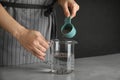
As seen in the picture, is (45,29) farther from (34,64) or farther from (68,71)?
(68,71)

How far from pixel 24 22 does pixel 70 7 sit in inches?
8.9

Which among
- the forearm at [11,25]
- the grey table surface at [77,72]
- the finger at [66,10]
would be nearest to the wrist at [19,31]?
the forearm at [11,25]

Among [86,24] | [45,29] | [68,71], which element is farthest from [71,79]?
[86,24]

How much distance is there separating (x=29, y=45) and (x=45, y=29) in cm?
38

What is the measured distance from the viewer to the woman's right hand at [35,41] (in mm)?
920

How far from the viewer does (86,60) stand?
1290mm

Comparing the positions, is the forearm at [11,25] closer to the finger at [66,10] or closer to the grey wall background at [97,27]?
the finger at [66,10]

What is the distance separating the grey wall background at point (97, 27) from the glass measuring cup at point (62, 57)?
3.20 ft

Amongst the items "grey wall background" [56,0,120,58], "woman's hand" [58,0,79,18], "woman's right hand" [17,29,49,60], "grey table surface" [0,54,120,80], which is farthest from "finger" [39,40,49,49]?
"grey wall background" [56,0,120,58]

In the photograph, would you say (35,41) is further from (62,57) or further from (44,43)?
(62,57)

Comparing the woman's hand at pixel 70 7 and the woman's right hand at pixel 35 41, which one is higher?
the woman's hand at pixel 70 7

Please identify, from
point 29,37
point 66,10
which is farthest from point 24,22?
point 29,37

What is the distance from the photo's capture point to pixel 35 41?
92 centimetres

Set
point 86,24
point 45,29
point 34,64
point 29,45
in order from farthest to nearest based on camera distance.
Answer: point 86,24 → point 45,29 → point 34,64 → point 29,45
